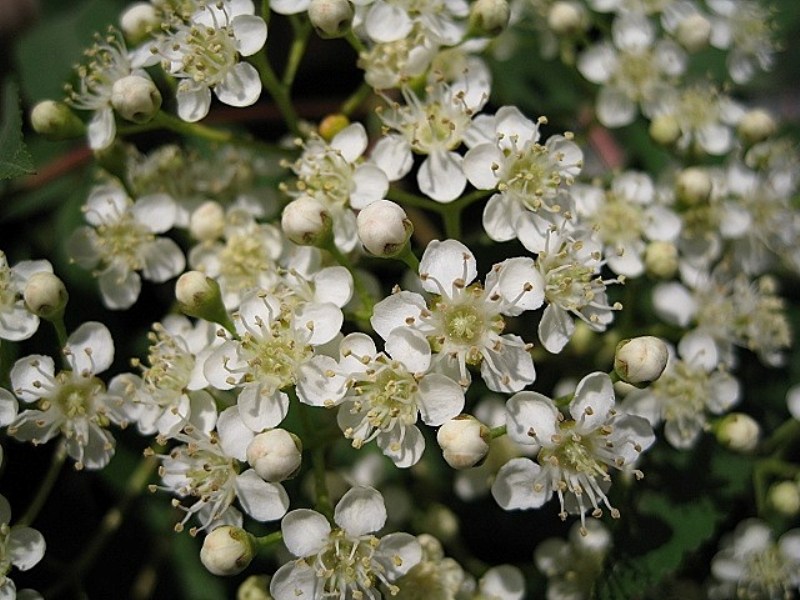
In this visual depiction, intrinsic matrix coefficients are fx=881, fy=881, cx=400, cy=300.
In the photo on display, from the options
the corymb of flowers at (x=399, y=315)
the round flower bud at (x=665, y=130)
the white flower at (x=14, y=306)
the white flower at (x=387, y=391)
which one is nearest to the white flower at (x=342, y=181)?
the corymb of flowers at (x=399, y=315)

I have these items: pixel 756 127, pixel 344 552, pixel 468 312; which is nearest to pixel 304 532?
pixel 344 552

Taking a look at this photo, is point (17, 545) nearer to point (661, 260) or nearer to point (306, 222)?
point (306, 222)

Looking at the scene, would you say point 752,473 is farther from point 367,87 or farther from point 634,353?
point 367,87

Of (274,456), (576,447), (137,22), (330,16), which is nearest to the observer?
(274,456)

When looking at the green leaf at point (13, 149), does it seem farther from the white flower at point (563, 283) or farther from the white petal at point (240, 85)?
the white flower at point (563, 283)

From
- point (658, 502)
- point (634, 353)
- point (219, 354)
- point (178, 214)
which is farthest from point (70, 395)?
point (658, 502)

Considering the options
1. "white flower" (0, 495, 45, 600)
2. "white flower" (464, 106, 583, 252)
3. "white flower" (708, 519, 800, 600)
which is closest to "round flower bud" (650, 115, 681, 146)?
"white flower" (464, 106, 583, 252)

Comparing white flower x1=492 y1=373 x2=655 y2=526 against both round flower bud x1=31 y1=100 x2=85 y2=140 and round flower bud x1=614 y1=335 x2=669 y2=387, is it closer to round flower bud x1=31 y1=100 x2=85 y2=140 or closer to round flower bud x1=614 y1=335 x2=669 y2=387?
round flower bud x1=614 y1=335 x2=669 y2=387
